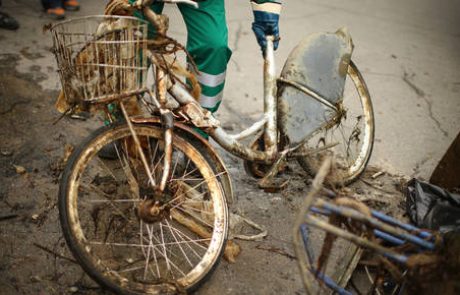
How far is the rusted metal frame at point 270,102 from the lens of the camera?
2547mm

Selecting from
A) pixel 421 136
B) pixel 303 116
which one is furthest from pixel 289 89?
pixel 421 136

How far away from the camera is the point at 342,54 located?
8.89 ft

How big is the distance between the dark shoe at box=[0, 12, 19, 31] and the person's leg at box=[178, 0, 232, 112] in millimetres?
2813

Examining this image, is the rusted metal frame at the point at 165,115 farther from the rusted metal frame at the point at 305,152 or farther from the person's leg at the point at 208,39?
the rusted metal frame at the point at 305,152

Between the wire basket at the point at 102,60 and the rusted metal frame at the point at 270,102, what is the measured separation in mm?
1027

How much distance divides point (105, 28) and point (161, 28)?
0.26 meters

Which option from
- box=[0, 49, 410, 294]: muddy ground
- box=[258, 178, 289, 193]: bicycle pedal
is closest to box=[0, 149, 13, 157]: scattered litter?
box=[0, 49, 410, 294]: muddy ground

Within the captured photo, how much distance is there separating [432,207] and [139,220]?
1.90 m

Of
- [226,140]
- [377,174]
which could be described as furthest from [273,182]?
[377,174]

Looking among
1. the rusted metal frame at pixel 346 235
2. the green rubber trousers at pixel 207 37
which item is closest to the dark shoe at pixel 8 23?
the green rubber trousers at pixel 207 37

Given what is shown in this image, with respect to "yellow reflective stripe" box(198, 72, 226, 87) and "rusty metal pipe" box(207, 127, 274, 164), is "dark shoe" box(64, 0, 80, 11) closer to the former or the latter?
"yellow reflective stripe" box(198, 72, 226, 87)

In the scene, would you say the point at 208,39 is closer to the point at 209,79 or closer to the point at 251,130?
the point at 209,79

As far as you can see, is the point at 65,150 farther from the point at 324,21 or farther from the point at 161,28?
the point at 324,21

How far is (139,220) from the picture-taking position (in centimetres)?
211
